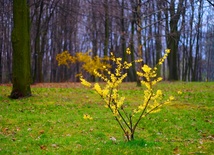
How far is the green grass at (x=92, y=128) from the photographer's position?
22.6 feet

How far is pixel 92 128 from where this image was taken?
9.38 m

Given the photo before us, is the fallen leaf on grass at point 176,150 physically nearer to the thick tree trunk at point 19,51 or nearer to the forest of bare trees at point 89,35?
the thick tree trunk at point 19,51

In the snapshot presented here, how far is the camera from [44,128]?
30.4 ft

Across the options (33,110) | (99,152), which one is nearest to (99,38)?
(33,110)

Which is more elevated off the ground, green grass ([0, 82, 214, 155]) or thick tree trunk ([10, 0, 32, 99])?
thick tree trunk ([10, 0, 32, 99])

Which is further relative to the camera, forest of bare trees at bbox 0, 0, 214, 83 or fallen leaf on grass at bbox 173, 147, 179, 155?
forest of bare trees at bbox 0, 0, 214, 83

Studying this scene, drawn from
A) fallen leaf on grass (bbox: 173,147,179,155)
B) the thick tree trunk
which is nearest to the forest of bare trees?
the thick tree trunk

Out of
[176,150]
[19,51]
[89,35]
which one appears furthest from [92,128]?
[89,35]

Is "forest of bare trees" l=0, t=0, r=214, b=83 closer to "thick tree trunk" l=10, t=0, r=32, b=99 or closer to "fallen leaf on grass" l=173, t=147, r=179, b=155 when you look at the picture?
"thick tree trunk" l=10, t=0, r=32, b=99

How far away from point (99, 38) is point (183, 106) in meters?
31.3

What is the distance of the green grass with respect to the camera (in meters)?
6.88

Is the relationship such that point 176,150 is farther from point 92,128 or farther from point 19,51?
point 19,51

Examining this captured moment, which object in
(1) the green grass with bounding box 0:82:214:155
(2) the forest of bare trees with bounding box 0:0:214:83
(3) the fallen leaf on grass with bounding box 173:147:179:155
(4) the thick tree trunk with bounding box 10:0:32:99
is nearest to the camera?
(3) the fallen leaf on grass with bounding box 173:147:179:155

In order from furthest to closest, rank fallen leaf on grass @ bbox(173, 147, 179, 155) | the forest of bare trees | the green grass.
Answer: the forest of bare trees, the green grass, fallen leaf on grass @ bbox(173, 147, 179, 155)
